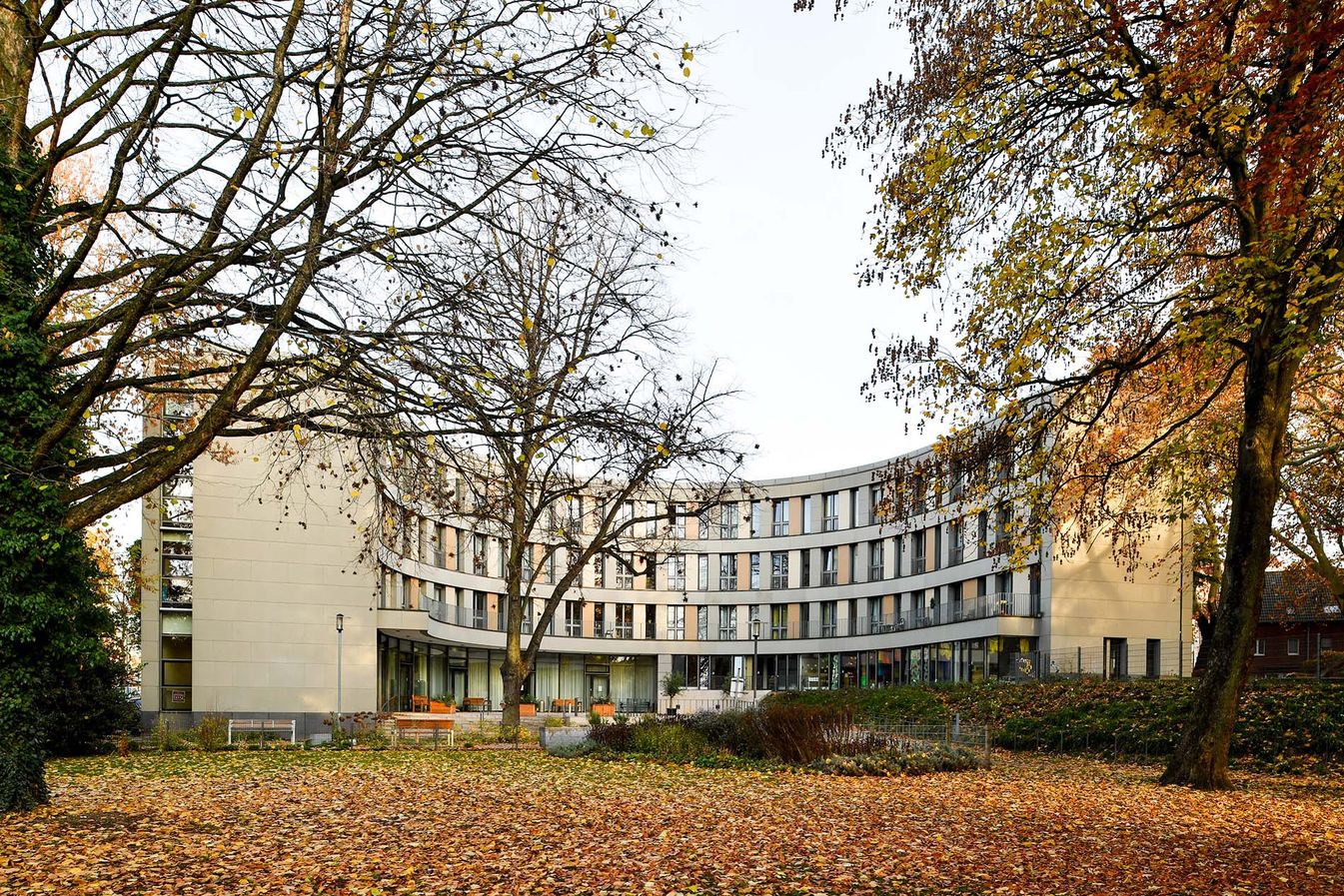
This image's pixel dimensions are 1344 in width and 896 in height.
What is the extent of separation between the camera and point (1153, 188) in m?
13.8

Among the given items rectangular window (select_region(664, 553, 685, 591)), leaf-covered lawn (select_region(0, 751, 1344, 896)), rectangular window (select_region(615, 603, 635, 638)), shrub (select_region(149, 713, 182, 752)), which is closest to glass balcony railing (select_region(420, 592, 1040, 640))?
rectangular window (select_region(615, 603, 635, 638))

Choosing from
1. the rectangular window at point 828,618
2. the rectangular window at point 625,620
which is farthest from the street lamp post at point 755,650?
the rectangular window at point 625,620

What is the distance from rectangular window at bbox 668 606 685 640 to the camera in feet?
201

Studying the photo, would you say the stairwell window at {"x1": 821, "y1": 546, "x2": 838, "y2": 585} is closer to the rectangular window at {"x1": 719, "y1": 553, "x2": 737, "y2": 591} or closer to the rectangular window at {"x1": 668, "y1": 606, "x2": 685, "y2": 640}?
the rectangular window at {"x1": 719, "y1": 553, "x2": 737, "y2": 591}

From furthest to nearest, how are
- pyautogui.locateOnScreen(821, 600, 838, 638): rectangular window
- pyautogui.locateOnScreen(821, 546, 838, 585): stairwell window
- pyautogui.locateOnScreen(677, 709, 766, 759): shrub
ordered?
pyautogui.locateOnScreen(821, 546, 838, 585): stairwell window → pyautogui.locateOnScreen(821, 600, 838, 638): rectangular window → pyautogui.locateOnScreen(677, 709, 766, 759): shrub

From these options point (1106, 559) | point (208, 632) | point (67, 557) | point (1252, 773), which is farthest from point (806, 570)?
point (67, 557)

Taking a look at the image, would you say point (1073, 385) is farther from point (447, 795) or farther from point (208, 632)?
point (208, 632)

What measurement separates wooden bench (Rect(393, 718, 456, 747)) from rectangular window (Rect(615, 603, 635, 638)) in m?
32.0

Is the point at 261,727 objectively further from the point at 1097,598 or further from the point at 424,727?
the point at 1097,598

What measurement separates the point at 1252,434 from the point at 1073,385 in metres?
2.65

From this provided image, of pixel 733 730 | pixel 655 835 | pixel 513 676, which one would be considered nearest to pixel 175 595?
pixel 513 676

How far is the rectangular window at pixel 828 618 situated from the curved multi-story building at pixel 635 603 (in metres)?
0.11

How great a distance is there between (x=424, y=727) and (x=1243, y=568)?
20.8 m

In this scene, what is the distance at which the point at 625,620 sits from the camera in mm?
60500
